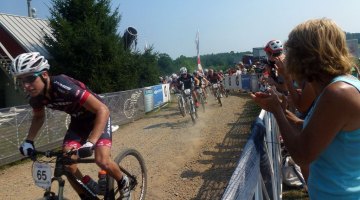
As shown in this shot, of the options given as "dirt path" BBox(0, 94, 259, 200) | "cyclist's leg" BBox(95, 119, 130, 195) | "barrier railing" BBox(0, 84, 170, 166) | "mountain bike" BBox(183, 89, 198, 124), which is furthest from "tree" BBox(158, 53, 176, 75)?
"cyclist's leg" BBox(95, 119, 130, 195)

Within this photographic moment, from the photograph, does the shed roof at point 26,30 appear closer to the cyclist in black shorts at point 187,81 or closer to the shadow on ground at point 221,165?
the cyclist in black shorts at point 187,81

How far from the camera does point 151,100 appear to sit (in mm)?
19688

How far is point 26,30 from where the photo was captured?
2697 centimetres

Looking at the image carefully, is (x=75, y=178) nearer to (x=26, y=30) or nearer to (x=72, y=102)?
(x=72, y=102)

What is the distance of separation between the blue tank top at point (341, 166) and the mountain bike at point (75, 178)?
242cm

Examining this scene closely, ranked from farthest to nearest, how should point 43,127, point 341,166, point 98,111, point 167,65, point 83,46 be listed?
1. point 167,65
2. point 83,46
3. point 43,127
4. point 98,111
5. point 341,166

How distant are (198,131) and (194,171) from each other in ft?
14.9

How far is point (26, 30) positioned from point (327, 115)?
92.8 feet

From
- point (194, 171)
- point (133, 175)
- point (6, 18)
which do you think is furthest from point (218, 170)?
point (6, 18)

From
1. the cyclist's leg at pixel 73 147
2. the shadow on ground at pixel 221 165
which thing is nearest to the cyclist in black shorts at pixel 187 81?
the shadow on ground at pixel 221 165

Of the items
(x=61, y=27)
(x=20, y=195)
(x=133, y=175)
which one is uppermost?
(x=61, y=27)

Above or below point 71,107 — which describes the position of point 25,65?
above

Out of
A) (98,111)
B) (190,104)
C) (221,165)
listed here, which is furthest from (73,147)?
(190,104)

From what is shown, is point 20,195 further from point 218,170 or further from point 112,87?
point 112,87
